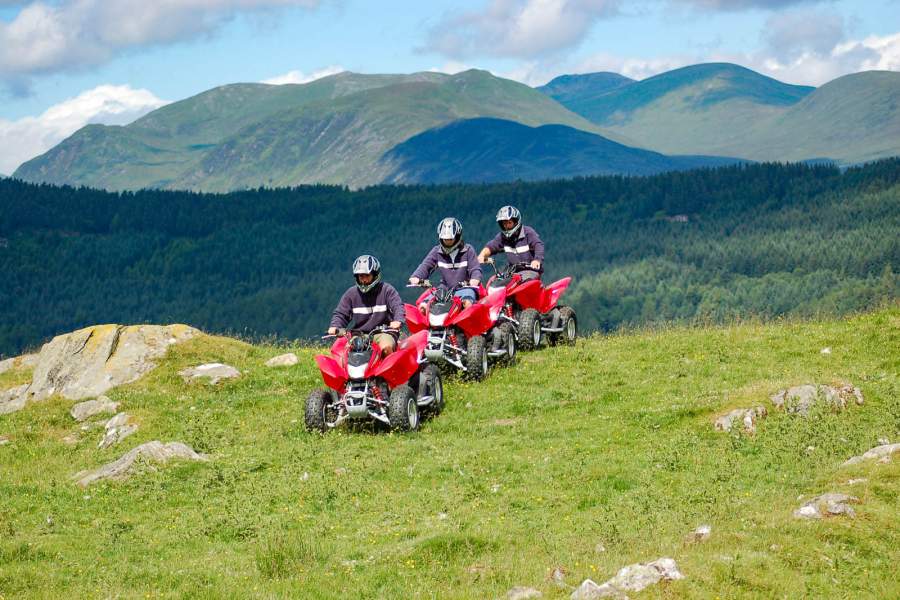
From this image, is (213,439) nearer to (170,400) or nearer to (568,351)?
(170,400)

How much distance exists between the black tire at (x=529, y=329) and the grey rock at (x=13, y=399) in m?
12.6

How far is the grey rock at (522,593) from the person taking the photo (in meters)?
10.5

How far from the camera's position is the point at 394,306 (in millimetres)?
20484

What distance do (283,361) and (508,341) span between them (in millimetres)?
6346

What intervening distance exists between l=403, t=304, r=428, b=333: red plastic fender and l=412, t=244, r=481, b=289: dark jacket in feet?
4.24

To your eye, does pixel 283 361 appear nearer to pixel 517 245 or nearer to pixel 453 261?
pixel 453 261

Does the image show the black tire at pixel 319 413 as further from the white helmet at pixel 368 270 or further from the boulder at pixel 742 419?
the boulder at pixel 742 419

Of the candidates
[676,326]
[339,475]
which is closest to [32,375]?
[339,475]

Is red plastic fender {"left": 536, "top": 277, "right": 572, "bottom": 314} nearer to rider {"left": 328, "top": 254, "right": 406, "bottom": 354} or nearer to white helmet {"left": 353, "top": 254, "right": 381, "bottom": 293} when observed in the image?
rider {"left": 328, "top": 254, "right": 406, "bottom": 354}

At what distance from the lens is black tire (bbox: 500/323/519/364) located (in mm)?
24109

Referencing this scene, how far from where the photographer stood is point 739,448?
52.5ft

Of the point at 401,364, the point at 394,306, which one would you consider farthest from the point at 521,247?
the point at 401,364

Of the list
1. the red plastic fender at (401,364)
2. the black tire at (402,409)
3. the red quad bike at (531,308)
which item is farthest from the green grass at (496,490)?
the red quad bike at (531,308)

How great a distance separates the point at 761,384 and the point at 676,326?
1092 cm
